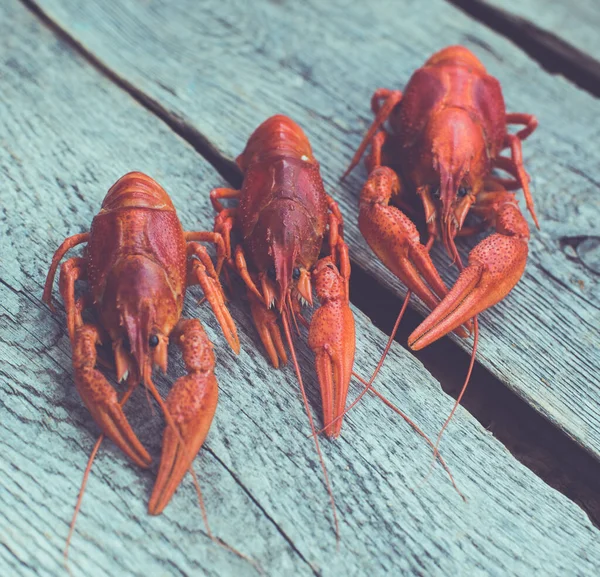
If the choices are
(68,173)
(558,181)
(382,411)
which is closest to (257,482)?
(382,411)

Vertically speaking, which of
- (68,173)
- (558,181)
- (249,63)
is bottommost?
(68,173)

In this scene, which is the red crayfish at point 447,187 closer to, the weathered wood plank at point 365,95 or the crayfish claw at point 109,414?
the weathered wood plank at point 365,95

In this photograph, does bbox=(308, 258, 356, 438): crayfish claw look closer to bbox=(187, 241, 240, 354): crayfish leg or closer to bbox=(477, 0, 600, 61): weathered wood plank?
bbox=(187, 241, 240, 354): crayfish leg

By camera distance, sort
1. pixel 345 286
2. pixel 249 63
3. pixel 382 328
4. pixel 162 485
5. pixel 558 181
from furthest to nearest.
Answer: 1. pixel 249 63
2. pixel 558 181
3. pixel 382 328
4. pixel 345 286
5. pixel 162 485

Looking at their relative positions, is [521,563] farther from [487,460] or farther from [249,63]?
[249,63]

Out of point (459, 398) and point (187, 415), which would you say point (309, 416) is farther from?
point (459, 398)

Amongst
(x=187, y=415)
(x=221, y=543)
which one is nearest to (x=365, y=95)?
(x=187, y=415)

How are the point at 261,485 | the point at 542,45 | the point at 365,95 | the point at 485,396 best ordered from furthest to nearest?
the point at 542,45
the point at 365,95
the point at 485,396
the point at 261,485
